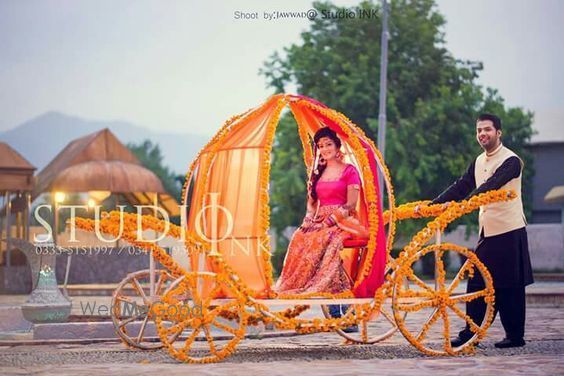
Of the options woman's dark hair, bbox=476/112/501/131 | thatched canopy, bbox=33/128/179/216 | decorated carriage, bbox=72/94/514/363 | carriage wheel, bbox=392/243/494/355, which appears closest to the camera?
decorated carriage, bbox=72/94/514/363

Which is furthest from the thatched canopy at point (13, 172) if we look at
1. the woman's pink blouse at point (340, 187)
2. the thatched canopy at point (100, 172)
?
the woman's pink blouse at point (340, 187)

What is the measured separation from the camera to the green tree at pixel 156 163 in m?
87.4

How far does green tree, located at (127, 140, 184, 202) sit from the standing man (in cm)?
7055

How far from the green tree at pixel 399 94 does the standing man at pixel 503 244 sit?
25550mm

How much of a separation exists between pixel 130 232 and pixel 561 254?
36.5 meters

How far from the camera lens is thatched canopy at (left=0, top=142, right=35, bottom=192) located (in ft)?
92.8

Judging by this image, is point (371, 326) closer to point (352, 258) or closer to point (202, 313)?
point (352, 258)

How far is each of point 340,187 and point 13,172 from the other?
17.9m

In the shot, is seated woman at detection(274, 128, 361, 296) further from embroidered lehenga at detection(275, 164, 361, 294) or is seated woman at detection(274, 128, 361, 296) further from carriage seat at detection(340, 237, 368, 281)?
carriage seat at detection(340, 237, 368, 281)

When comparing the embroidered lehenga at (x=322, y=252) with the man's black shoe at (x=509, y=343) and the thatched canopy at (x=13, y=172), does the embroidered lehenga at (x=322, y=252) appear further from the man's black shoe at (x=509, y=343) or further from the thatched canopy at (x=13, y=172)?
the thatched canopy at (x=13, y=172)

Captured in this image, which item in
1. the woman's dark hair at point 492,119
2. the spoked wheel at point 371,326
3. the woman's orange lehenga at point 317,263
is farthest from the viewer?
the woman's dark hair at point 492,119

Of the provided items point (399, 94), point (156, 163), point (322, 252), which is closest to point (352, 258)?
point (322, 252)

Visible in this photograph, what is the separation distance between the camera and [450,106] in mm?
39125

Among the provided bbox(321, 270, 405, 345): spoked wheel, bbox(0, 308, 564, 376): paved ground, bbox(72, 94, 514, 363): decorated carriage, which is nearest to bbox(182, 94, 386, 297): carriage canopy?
bbox(72, 94, 514, 363): decorated carriage
